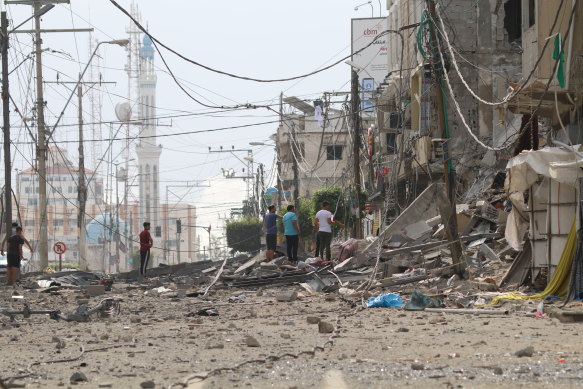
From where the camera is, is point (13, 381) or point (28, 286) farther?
point (28, 286)

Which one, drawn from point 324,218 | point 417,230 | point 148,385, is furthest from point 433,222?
point 148,385

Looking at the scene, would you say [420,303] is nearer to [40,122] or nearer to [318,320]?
[318,320]

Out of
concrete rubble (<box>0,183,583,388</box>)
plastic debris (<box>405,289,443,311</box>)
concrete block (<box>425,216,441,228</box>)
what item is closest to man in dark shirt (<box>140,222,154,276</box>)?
concrete rubble (<box>0,183,583,388</box>)

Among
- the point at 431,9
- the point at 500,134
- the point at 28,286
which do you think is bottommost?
the point at 28,286

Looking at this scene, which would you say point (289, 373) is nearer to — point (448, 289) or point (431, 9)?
point (448, 289)

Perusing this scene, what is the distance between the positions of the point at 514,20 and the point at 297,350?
14754mm

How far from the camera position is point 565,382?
23.7 ft

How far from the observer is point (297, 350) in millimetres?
9562

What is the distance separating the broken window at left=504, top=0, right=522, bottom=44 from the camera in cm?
2233

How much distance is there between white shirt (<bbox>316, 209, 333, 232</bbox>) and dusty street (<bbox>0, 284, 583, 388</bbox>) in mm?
10446

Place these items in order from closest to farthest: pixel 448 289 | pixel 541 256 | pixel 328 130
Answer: pixel 541 256 → pixel 448 289 → pixel 328 130

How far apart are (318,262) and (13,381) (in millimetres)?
16196

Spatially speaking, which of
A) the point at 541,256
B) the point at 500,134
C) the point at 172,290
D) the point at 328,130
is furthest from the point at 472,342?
the point at 328,130

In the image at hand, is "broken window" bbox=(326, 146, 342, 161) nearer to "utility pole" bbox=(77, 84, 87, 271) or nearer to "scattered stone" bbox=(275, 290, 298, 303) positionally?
"utility pole" bbox=(77, 84, 87, 271)
